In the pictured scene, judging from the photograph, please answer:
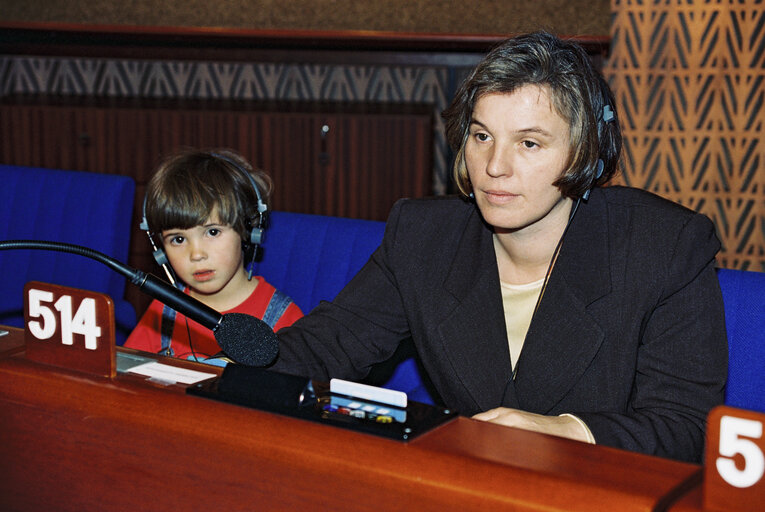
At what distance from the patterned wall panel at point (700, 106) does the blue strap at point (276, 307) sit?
81.7 inches

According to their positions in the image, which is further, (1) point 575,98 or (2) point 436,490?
(1) point 575,98

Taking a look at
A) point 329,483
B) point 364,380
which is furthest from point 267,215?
point 329,483

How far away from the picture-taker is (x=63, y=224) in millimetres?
2473

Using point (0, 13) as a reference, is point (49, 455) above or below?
below

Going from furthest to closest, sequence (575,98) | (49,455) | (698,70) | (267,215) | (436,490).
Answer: (698,70) → (267,215) → (575,98) → (49,455) → (436,490)

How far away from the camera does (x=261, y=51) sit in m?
3.58

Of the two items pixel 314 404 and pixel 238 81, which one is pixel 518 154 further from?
pixel 238 81

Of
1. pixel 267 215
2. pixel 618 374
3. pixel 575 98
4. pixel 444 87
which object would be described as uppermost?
pixel 444 87

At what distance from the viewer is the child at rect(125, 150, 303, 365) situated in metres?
1.88

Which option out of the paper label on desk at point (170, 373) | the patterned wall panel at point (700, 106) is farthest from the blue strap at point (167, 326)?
the patterned wall panel at point (700, 106)

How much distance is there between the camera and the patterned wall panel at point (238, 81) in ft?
11.8

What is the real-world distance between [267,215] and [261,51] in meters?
1.78

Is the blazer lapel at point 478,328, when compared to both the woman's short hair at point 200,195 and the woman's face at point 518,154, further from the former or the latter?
the woman's short hair at point 200,195

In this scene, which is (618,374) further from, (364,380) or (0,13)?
(0,13)
